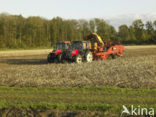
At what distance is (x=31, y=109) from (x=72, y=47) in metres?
11.1

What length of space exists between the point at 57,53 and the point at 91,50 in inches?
127

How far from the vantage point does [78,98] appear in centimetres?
652

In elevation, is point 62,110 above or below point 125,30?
below

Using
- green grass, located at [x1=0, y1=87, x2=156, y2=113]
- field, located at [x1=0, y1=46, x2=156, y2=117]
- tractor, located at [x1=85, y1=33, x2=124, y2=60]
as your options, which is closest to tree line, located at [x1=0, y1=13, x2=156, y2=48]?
tractor, located at [x1=85, y1=33, x2=124, y2=60]

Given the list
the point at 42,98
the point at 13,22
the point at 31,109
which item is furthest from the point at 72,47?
the point at 13,22

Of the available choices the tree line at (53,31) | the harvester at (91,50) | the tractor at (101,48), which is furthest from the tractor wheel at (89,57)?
the tree line at (53,31)

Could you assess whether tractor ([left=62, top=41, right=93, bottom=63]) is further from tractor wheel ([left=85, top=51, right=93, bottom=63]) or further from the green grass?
the green grass

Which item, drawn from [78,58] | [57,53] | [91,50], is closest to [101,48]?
[91,50]

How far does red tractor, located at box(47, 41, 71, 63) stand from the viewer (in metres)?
15.6

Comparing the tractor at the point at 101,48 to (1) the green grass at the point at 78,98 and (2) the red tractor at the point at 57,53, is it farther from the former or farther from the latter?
(1) the green grass at the point at 78,98

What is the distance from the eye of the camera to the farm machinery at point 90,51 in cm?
1555

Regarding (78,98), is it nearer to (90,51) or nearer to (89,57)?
(89,57)

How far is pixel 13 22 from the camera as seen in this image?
151ft

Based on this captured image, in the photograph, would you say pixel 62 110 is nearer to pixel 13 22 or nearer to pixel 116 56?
pixel 116 56
